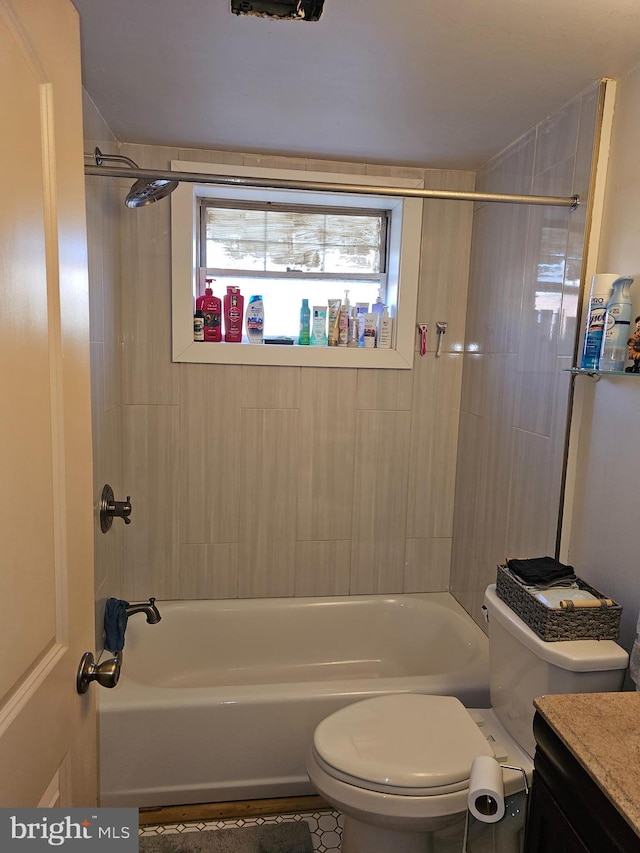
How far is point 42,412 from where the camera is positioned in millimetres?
847

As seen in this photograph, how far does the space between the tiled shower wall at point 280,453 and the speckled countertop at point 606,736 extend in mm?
1548

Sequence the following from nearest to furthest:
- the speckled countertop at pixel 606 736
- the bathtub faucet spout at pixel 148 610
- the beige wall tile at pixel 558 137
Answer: the speckled countertop at pixel 606 736, the beige wall tile at pixel 558 137, the bathtub faucet spout at pixel 148 610

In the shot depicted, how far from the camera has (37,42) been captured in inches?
32.2

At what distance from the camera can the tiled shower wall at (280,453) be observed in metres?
2.39

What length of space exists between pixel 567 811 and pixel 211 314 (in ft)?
6.61

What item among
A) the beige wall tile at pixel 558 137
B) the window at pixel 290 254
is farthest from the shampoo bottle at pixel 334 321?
the beige wall tile at pixel 558 137

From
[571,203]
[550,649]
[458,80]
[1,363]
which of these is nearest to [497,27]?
[458,80]

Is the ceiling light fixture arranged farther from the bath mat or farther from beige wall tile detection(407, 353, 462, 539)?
the bath mat

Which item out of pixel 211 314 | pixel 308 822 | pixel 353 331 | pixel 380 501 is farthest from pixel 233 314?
pixel 308 822

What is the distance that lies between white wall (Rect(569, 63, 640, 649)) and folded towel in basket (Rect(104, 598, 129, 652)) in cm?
158

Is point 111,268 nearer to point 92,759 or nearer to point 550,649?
point 92,759

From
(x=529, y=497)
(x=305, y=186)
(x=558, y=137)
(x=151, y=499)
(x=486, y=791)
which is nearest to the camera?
(x=486, y=791)

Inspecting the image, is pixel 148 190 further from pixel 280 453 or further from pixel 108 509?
pixel 280 453

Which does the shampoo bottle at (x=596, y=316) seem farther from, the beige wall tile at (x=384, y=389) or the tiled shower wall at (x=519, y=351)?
the beige wall tile at (x=384, y=389)
